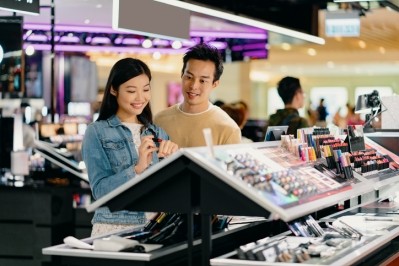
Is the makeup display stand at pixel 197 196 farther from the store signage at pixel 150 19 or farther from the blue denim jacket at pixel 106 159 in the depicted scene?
the store signage at pixel 150 19

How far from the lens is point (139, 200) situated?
389 centimetres

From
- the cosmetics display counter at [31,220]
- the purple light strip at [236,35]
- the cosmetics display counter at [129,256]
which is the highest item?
the purple light strip at [236,35]

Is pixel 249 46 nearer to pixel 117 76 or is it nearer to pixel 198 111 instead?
pixel 198 111

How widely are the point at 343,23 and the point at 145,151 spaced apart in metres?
9.81

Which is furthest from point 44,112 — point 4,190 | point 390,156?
point 390,156

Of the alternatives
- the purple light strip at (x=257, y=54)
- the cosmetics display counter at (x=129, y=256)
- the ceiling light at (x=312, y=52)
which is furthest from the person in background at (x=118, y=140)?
the ceiling light at (x=312, y=52)

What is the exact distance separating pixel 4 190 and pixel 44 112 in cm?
705

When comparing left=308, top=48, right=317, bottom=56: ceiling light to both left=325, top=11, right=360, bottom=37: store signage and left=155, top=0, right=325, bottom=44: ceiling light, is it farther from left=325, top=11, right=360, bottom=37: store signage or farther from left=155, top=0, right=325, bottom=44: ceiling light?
left=155, top=0, right=325, bottom=44: ceiling light

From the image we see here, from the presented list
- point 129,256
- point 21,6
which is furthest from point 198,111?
point 21,6

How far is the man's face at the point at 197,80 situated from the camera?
5.32 meters

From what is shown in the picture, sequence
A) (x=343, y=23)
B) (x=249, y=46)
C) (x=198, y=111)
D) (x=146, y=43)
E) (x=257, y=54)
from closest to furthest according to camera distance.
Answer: (x=198, y=111) < (x=343, y=23) < (x=146, y=43) < (x=257, y=54) < (x=249, y=46)

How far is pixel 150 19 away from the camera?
24.7 feet

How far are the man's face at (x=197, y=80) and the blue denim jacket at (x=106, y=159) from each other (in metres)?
0.87

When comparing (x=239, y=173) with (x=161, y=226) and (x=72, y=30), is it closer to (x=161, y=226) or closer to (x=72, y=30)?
(x=161, y=226)
